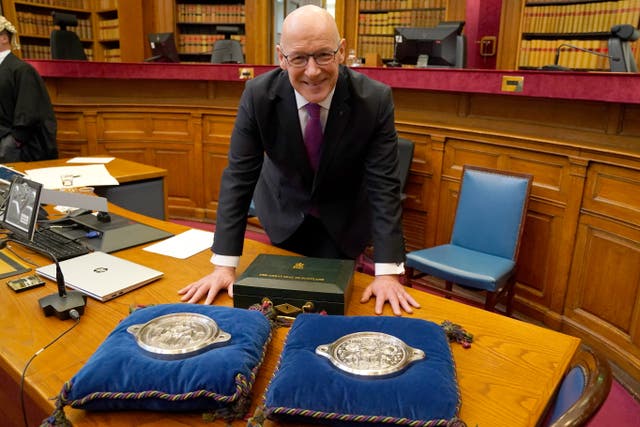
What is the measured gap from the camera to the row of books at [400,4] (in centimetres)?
556

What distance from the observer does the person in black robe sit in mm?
3180

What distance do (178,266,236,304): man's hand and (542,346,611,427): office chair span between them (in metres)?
0.73

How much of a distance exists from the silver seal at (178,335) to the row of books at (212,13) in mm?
6032

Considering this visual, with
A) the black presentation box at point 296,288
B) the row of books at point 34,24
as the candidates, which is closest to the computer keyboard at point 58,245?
the black presentation box at point 296,288

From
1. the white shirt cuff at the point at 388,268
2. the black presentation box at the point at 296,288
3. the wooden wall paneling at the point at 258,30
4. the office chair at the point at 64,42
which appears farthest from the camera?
the wooden wall paneling at the point at 258,30

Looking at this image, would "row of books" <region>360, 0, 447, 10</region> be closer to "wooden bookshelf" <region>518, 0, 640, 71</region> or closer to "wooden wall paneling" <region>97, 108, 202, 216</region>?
"wooden bookshelf" <region>518, 0, 640, 71</region>

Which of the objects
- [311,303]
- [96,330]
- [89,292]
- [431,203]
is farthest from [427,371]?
[431,203]

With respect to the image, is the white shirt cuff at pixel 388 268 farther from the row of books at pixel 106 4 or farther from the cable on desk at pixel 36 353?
the row of books at pixel 106 4

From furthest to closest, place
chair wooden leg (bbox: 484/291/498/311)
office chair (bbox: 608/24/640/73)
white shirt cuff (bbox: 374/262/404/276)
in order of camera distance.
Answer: office chair (bbox: 608/24/640/73), chair wooden leg (bbox: 484/291/498/311), white shirt cuff (bbox: 374/262/404/276)

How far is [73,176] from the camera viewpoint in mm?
2527

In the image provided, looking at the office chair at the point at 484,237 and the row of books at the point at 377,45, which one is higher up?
the row of books at the point at 377,45

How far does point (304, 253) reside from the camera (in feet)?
5.96

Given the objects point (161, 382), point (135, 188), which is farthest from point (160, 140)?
point (161, 382)

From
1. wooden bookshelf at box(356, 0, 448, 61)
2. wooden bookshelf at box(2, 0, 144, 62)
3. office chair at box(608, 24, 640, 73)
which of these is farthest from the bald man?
wooden bookshelf at box(2, 0, 144, 62)
